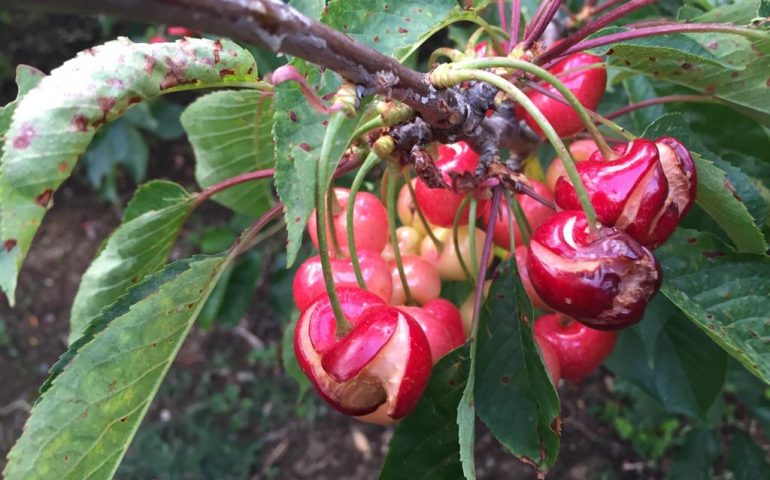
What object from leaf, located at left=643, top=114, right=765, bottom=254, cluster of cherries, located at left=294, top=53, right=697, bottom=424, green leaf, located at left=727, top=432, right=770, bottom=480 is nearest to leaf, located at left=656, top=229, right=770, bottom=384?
leaf, located at left=643, top=114, right=765, bottom=254

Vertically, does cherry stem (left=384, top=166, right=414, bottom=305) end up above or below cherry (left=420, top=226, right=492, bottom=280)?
above

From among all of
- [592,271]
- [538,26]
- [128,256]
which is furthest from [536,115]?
[128,256]

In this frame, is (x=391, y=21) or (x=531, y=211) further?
(x=531, y=211)

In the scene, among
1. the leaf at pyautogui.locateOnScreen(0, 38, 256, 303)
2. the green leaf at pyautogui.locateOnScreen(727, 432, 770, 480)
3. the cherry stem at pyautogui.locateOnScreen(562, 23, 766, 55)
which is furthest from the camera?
the green leaf at pyautogui.locateOnScreen(727, 432, 770, 480)

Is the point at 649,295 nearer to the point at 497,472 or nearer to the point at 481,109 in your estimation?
the point at 481,109

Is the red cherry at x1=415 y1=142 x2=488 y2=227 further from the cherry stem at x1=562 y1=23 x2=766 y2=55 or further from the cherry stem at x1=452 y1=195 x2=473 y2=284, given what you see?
the cherry stem at x1=562 y1=23 x2=766 y2=55

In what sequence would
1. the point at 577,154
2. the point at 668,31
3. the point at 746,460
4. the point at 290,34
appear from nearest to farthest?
the point at 290,34, the point at 668,31, the point at 577,154, the point at 746,460

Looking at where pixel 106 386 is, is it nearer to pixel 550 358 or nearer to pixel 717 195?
pixel 550 358
